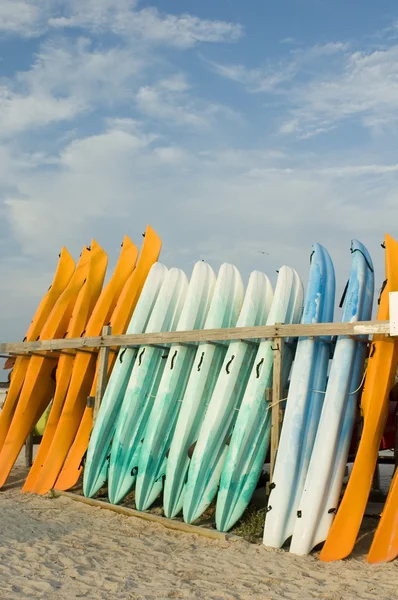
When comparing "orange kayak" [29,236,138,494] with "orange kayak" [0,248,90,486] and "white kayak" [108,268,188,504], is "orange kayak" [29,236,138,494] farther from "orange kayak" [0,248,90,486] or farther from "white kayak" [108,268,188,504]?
"white kayak" [108,268,188,504]

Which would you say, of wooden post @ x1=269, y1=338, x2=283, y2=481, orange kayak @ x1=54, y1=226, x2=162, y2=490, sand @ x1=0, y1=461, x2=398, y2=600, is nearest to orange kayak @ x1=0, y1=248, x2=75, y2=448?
orange kayak @ x1=54, y1=226, x2=162, y2=490

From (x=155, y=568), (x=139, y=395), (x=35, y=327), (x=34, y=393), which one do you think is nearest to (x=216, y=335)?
(x=139, y=395)

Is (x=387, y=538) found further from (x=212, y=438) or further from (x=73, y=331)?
(x=73, y=331)

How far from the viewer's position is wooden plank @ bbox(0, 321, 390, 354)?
4.94 meters

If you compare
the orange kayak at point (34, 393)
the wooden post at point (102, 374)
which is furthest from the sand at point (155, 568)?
the orange kayak at point (34, 393)

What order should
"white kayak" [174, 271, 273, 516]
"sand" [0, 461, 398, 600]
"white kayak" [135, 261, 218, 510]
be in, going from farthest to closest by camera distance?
"white kayak" [135, 261, 218, 510] < "white kayak" [174, 271, 273, 516] < "sand" [0, 461, 398, 600]

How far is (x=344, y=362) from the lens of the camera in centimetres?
509

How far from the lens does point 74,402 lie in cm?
724

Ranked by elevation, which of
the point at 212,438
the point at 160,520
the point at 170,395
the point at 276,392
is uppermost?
the point at 276,392

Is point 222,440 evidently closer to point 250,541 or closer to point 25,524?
point 250,541

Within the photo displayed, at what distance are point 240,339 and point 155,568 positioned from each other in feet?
6.86

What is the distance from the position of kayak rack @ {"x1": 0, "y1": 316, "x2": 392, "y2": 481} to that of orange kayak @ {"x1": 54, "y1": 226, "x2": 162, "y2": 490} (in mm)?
268

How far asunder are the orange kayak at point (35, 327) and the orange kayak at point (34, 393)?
9.0 inches

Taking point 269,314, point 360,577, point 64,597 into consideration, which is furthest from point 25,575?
point 269,314
